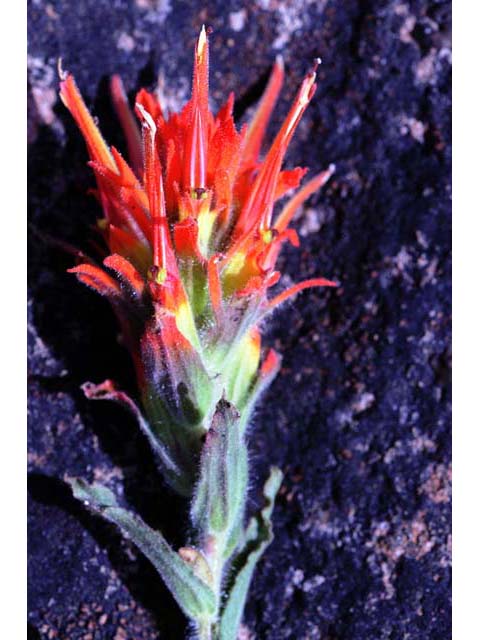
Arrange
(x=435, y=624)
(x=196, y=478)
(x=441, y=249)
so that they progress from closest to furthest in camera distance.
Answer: (x=196, y=478) < (x=435, y=624) < (x=441, y=249)

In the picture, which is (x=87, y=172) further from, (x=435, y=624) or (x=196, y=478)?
(x=435, y=624)

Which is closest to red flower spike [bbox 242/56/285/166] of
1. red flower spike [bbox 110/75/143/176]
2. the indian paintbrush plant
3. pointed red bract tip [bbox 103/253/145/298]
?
the indian paintbrush plant

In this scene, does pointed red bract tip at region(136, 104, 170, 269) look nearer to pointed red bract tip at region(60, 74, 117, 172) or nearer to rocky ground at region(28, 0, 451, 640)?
pointed red bract tip at region(60, 74, 117, 172)

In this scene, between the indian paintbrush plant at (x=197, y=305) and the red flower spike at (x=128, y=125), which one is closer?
the indian paintbrush plant at (x=197, y=305)

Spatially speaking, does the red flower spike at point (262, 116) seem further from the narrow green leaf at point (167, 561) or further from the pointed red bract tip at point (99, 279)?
the narrow green leaf at point (167, 561)

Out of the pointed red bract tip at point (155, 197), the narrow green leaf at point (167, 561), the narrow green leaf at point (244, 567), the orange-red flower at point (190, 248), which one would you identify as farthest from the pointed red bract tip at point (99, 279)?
the narrow green leaf at point (244, 567)
